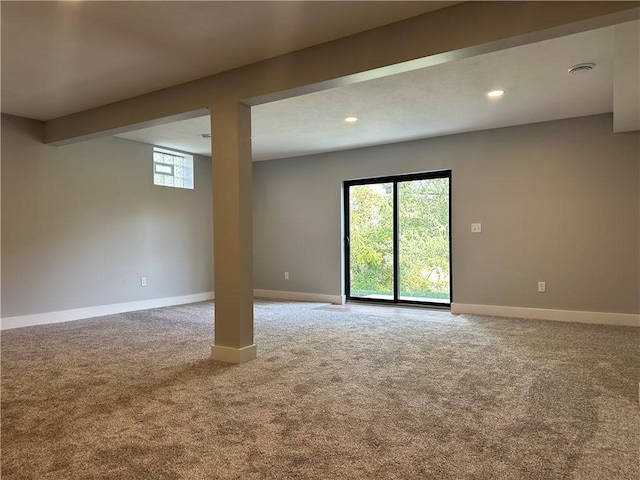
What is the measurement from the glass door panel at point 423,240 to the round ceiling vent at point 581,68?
8.31 ft

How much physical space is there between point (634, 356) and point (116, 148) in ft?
20.5

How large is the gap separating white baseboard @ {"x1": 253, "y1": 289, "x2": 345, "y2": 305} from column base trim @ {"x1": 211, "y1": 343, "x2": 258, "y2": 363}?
3404 millimetres

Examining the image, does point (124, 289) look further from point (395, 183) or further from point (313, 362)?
point (395, 183)

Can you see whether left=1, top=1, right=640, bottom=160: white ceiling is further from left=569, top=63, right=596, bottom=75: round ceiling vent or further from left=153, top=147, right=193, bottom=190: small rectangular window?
left=153, top=147, right=193, bottom=190: small rectangular window

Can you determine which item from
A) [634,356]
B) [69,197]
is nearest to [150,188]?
[69,197]

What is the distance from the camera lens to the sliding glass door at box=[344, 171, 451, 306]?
20.1 ft

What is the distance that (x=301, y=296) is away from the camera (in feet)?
23.5

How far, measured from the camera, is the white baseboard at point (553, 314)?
4809 millimetres

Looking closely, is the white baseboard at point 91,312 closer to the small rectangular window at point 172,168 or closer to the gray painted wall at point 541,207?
the small rectangular window at point 172,168

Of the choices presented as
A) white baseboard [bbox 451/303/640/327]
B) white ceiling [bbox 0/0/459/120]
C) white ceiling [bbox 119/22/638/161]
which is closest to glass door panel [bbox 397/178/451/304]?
white baseboard [bbox 451/303/640/327]

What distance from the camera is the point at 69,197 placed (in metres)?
5.35

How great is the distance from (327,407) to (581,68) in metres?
3.38

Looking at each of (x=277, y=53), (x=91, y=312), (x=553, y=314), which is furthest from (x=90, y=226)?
(x=553, y=314)

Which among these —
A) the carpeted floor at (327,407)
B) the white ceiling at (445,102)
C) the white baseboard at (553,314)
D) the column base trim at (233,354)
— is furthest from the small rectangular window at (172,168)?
the white baseboard at (553,314)
